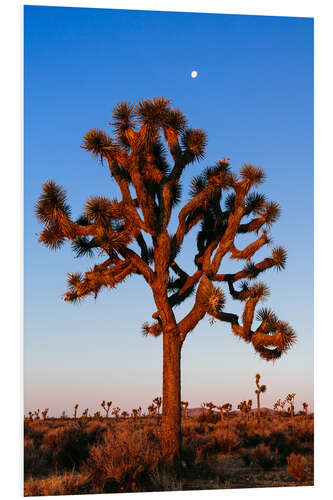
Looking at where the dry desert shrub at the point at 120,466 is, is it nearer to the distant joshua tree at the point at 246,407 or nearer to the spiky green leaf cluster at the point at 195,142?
the spiky green leaf cluster at the point at 195,142

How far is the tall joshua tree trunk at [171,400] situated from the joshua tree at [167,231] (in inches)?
0.7

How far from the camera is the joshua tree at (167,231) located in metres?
12.2

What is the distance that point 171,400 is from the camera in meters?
12.3

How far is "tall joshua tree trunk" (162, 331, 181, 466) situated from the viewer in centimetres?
1206

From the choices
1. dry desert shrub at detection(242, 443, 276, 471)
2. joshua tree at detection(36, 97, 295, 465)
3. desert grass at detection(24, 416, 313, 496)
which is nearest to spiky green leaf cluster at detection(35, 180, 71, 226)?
joshua tree at detection(36, 97, 295, 465)

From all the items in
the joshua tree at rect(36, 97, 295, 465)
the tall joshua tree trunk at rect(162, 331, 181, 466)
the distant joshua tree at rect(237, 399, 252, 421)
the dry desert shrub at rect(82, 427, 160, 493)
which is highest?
the joshua tree at rect(36, 97, 295, 465)

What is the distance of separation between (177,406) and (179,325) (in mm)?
1522

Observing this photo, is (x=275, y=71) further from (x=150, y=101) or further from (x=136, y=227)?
(x=136, y=227)

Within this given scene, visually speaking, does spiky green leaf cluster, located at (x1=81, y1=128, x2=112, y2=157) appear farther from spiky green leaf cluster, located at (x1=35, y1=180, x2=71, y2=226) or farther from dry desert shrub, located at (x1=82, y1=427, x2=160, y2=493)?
dry desert shrub, located at (x1=82, y1=427, x2=160, y2=493)

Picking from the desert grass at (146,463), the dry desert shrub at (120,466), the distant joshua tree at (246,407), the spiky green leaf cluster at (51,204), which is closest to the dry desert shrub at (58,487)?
the desert grass at (146,463)

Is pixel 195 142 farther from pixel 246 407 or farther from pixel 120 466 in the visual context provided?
pixel 246 407

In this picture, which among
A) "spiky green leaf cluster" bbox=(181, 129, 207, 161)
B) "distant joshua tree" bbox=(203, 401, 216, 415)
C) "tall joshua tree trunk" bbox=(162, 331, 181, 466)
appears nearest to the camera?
"tall joshua tree trunk" bbox=(162, 331, 181, 466)

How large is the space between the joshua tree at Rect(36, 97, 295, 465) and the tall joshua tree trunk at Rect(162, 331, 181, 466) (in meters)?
0.02

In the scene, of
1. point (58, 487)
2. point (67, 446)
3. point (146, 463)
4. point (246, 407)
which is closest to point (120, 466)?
point (146, 463)
